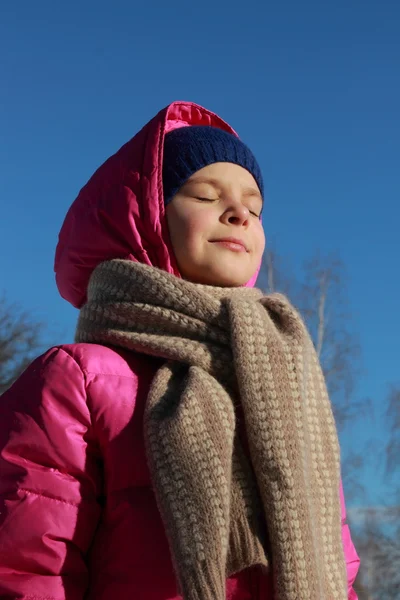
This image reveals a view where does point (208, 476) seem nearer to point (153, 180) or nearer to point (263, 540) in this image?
point (263, 540)

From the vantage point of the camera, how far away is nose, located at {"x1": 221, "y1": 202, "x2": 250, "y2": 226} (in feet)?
7.61

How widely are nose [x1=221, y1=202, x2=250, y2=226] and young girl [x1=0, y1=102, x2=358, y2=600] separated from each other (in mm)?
18

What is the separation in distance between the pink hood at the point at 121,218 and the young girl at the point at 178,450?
3.0 inches

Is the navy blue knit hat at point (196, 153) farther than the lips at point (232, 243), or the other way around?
the navy blue knit hat at point (196, 153)

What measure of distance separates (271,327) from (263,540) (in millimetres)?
535

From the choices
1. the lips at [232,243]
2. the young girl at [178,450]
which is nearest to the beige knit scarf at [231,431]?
the young girl at [178,450]

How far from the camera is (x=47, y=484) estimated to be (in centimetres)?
185

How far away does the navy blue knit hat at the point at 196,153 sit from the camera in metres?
2.45

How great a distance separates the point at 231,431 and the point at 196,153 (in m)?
0.96

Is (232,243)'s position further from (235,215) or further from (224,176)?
(224,176)

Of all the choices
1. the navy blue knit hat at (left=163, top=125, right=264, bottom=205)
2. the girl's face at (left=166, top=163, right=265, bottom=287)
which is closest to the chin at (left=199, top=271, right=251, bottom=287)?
the girl's face at (left=166, top=163, right=265, bottom=287)

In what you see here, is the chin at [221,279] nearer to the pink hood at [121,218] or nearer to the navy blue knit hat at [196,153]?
the pink hood at [121,218]

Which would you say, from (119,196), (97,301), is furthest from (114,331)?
(119,196)

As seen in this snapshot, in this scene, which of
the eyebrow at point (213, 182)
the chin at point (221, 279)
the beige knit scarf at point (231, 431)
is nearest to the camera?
the beige knit scarf at point (231, 431)
